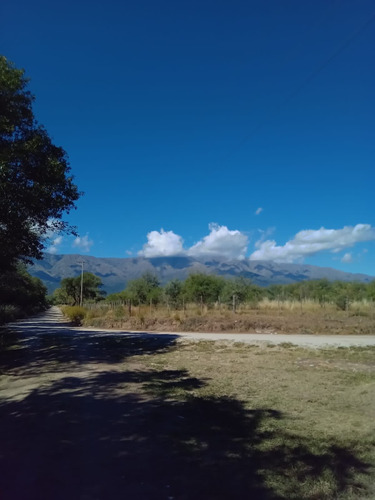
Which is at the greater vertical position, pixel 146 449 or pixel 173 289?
pixel 173 289

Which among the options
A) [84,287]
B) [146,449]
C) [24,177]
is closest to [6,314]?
[24,177]

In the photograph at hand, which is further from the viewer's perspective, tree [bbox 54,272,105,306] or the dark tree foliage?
tree [bbox 54,272,105,306]

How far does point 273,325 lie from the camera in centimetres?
2370

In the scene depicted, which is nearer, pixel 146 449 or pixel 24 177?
pixel 146 449

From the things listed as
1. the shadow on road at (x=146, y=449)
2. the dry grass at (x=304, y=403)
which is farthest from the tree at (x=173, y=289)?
the shadow on road at (x=146, y=449)

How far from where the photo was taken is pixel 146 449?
14.4 feet

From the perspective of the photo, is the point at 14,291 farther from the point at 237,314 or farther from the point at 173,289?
the point at 173,289

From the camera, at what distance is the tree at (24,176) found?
11266mm

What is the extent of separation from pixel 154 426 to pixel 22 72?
1158cm

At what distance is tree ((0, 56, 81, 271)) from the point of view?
1127 centimetres

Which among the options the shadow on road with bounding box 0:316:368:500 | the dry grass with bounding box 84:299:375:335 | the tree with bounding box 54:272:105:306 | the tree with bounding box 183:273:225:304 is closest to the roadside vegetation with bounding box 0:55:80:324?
the shadow on road with bounding box 0:316:368:500

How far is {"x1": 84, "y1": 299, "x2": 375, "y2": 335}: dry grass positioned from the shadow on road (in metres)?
16.9

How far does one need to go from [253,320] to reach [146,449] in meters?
21.3

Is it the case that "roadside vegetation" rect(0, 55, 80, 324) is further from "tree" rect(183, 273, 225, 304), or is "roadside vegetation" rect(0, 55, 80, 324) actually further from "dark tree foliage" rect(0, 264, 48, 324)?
"tree" rect(183, 273, 225, 304)
